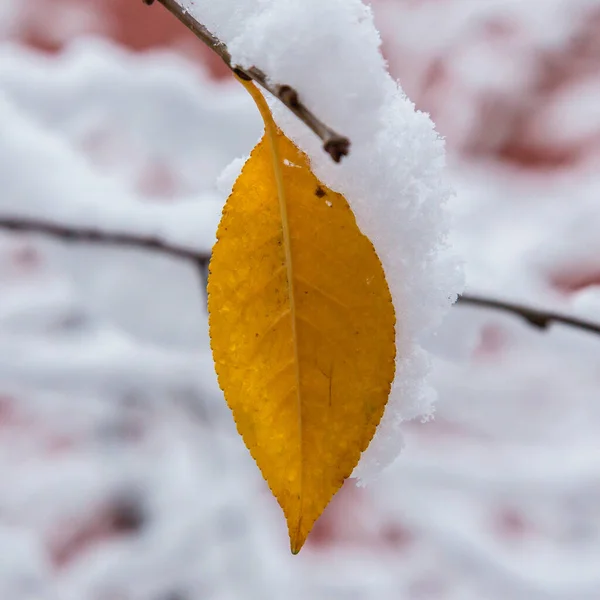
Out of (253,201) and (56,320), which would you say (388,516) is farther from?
(253,201)

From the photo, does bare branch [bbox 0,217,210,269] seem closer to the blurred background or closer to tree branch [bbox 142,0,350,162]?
the blurred background

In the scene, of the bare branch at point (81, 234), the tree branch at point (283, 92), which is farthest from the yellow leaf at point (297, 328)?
the bare branch at point (81, 234)

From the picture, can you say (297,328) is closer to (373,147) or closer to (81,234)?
(373,147)

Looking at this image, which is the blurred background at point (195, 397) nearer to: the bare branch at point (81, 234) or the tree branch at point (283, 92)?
the bare branch at point (81, 234)

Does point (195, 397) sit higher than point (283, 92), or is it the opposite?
point (283, 92)

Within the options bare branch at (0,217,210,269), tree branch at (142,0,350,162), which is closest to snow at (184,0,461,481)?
tree branch at (142,0,350,162)

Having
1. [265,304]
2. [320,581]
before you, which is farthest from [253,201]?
[320,581]

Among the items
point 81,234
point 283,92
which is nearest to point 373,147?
point 283,92
